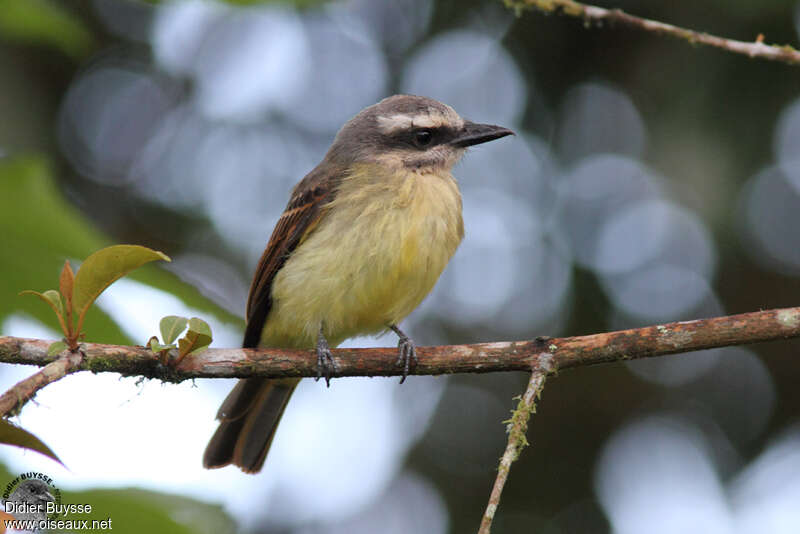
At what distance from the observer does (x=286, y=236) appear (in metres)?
4.38

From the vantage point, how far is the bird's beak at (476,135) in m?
4.64

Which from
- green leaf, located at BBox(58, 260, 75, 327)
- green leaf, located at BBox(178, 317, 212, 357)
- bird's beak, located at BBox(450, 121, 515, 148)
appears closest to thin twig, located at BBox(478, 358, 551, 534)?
green leaf, located at BBox(178, 317, 212, 357)

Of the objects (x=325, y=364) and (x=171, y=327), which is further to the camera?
(x=325, y=364)

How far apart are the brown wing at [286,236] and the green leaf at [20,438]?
239 cm

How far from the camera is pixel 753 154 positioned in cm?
575

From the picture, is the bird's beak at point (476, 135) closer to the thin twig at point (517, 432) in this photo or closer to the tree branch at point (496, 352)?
the tree branch at point (496, 352)

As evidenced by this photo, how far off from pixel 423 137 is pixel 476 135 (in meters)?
0.28

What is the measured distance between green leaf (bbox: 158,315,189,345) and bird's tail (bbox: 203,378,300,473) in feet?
6.16

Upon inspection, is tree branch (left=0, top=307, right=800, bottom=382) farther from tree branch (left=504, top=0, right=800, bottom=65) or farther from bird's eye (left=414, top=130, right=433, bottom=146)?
bird's eye (left=414, top=130, right=433, bottom=146)

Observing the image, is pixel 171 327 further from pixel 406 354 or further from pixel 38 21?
pixel 38 21

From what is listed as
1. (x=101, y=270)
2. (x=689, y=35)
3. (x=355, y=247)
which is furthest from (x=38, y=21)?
(x=689, y=35)
